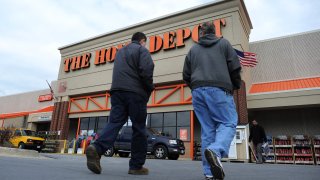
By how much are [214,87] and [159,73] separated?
15994mm

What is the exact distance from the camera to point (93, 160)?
3.30 metres

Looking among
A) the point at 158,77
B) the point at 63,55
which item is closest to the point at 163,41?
the point at 158,77

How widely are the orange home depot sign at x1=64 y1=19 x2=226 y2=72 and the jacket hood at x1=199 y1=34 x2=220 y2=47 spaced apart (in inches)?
560

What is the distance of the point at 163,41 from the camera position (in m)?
19.9

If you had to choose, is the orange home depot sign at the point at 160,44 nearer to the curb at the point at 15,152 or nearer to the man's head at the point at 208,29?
the curb at the point at 15,152

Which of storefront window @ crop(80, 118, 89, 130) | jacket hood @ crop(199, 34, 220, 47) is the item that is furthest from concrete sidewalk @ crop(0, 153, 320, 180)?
storefront window @ crop(80, 118, 89, 130)

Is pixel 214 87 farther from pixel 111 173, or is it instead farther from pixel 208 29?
pixel 111 173

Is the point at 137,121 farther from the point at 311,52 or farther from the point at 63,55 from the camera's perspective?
the point at 63,55

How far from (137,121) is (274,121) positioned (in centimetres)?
1650

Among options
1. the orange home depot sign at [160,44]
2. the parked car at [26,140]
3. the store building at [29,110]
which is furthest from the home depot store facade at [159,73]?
the store building at [29,110]

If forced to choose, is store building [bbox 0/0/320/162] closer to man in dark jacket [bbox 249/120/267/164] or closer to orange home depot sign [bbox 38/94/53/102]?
man in dark jacket [bbox 249/120/267/164]

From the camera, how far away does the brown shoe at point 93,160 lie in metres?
3.25

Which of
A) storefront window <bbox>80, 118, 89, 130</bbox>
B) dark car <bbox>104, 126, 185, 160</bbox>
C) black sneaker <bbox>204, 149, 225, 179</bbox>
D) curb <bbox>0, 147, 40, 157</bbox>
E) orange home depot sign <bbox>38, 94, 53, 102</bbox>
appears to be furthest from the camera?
orange home depot sign <bbox>38, 94, 53, 102</bbox>

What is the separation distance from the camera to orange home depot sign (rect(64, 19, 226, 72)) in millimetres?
18453
